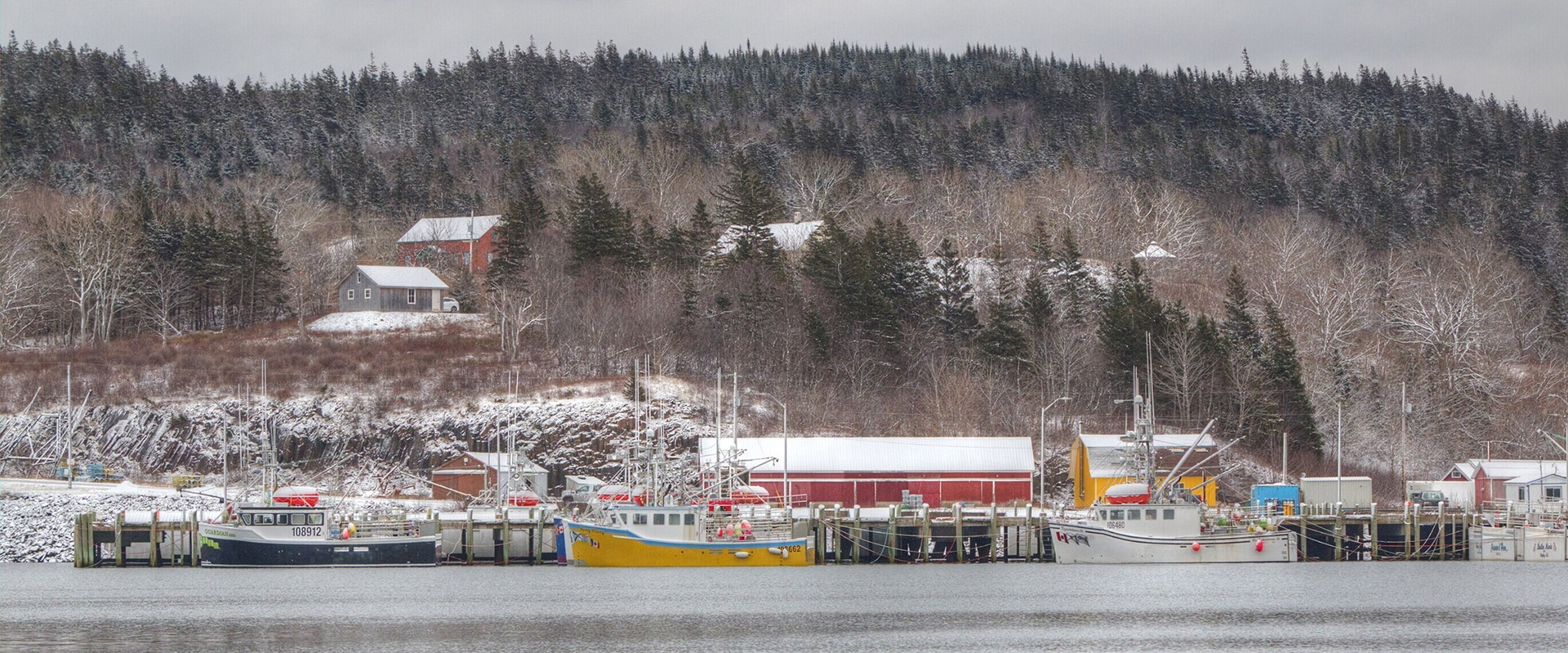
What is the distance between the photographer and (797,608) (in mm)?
53031

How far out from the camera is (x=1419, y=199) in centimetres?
17250

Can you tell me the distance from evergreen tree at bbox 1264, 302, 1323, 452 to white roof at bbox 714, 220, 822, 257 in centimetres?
3104

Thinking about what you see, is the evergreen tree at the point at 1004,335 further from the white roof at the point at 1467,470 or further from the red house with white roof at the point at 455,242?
the red house with white roof at the point at 455,242

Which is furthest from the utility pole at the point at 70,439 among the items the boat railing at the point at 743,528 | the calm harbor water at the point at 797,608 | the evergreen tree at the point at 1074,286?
the evergreen tree at the point at 1074,286

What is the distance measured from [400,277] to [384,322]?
674 cm

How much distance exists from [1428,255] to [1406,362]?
37.1 meters

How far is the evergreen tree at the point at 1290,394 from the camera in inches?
3708

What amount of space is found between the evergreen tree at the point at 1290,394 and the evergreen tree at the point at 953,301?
17369 millimetres

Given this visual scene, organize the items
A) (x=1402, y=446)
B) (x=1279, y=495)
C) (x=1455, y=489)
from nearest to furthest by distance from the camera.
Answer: (x=1279, y=495) → (x=1455, y=489) → (x=1402, y=446)

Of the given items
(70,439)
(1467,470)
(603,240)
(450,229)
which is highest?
(450,229)

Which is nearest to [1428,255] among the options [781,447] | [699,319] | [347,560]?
[699,319]

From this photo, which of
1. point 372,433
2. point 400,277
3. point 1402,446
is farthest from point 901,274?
point 400,277

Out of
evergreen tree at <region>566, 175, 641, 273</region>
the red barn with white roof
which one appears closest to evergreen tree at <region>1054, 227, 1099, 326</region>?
the red barn with white roof

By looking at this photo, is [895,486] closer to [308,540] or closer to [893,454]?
[893,454]
